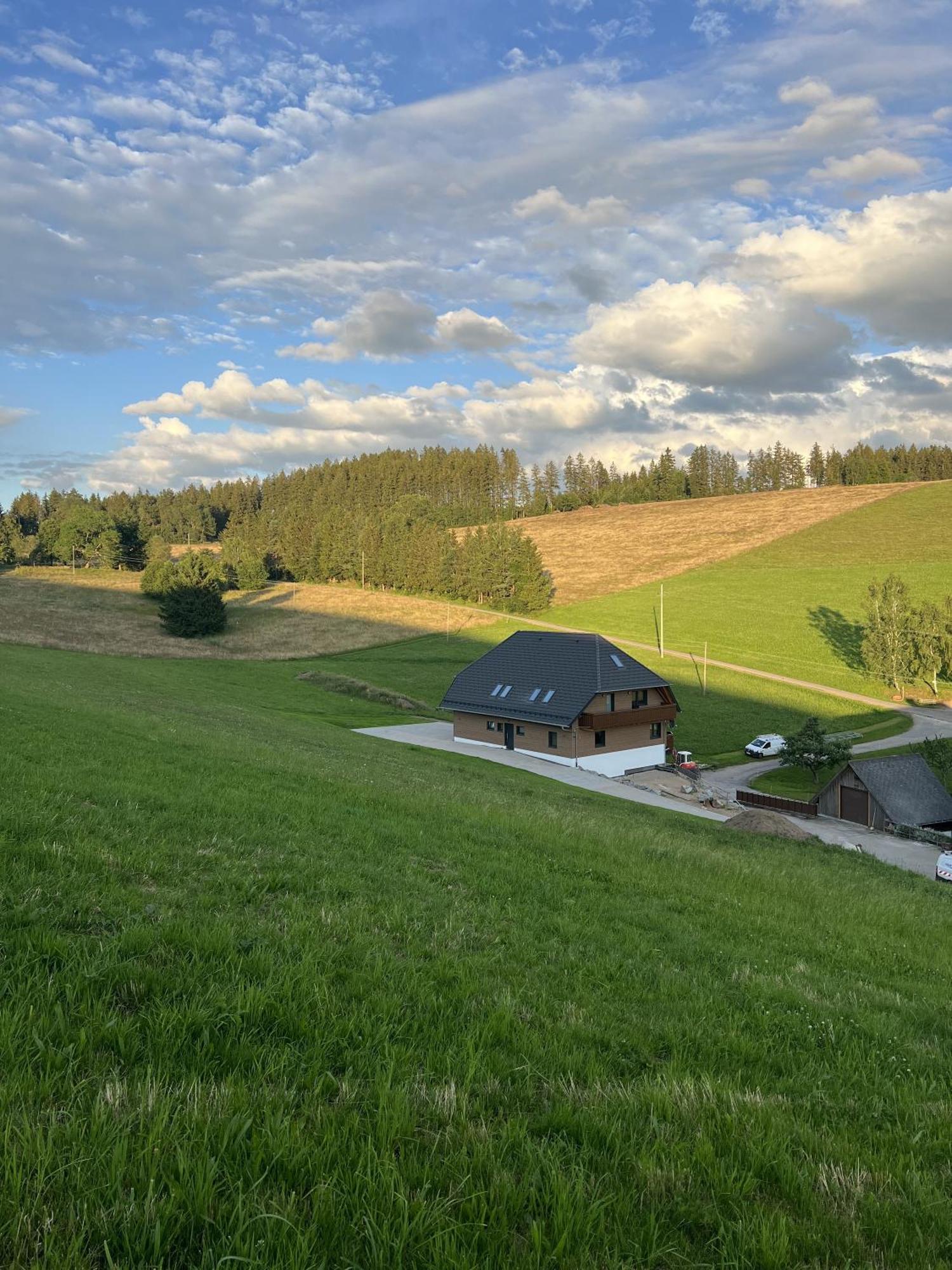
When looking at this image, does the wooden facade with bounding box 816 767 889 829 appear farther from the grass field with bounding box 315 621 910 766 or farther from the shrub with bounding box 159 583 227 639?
the shrub with bounding box 159 583 227 639

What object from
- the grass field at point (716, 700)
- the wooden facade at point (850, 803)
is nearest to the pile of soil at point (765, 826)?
the wooden facade at point (850, 803)

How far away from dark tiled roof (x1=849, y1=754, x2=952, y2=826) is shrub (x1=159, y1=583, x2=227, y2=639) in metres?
84.1

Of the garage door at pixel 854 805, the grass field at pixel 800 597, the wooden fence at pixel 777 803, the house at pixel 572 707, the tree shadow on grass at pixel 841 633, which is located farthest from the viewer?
the grass field at pixel 800 597

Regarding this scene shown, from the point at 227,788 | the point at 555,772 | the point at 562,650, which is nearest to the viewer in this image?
the point at 227,788

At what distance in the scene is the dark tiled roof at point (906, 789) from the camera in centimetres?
4381

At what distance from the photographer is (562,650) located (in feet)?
201

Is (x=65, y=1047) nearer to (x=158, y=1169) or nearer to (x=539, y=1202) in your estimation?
(x=158, y=1169)

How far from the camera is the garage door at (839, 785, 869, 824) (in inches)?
1796

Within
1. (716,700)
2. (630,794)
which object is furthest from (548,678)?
(716,700)

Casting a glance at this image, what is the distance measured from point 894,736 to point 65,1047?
71362 mm

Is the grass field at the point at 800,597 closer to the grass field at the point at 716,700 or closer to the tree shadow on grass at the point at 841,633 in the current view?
the tree shadow on grass at the point at 841,633

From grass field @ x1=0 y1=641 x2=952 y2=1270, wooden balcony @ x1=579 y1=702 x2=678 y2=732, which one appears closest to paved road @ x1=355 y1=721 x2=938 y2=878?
wooden balcony @ x1=579 y1=702 x2=678 y2=732

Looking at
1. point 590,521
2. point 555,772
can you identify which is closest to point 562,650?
A: point 555,772

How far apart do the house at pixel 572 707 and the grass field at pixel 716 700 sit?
627 cm
